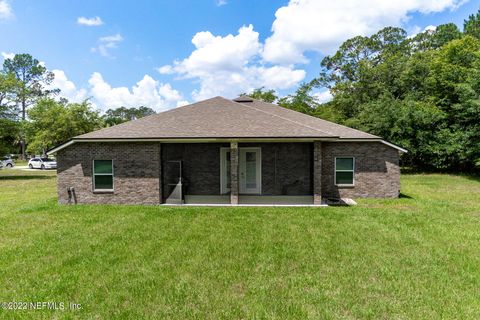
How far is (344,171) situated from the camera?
13.1 m

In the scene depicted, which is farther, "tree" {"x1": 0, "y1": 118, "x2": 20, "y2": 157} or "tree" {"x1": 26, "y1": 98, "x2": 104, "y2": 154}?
"tree" {"x1": 26, "y1": 98, "x2": 104, "y2": 154}

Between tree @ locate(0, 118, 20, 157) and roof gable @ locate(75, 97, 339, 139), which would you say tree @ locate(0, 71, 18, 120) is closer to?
tree @ locate(0, 118, 20, 157)

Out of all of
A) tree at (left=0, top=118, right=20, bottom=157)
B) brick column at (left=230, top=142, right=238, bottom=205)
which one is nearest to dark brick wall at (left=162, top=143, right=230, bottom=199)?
brick column at (left=230, top=142, right=238, bottom=205)

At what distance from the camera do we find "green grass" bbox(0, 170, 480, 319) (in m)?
4.18

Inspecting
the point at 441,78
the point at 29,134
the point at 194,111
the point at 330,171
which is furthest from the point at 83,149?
the point at 29,134

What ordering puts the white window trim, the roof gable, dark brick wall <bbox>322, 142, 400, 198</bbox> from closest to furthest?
the roof gable < dark brick wall <bbox>322, 142, 400, 198</bbox> < the white window trim

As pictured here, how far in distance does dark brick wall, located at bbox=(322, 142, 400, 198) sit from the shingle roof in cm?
56

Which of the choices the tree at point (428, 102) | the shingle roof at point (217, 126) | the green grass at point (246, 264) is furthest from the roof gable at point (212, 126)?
the tree at point (428, 102)

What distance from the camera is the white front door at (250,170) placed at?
13820 mm

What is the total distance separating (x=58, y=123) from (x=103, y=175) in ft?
90.3

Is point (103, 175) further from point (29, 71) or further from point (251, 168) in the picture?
point (29, 71)

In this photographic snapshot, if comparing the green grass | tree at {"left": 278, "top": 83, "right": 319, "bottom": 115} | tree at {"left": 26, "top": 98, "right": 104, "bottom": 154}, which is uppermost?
tree at {"left": 278, "top": 83, "right": 319, "bottom": 115}

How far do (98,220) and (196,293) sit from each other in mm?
6115

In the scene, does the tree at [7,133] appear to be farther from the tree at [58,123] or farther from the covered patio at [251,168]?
the covered patio at [251,168]
